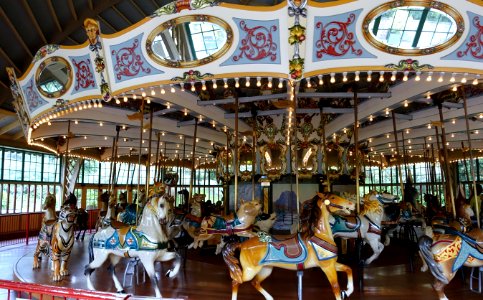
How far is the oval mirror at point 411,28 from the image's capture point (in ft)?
15.7

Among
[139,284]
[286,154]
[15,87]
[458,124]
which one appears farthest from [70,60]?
[458,124]

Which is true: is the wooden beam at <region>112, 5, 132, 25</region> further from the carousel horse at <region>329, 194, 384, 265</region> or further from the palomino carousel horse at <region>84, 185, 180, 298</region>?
the carousel horse at <region>329, 194, 384, 265</region>

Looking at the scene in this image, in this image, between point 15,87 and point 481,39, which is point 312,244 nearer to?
point 481,39

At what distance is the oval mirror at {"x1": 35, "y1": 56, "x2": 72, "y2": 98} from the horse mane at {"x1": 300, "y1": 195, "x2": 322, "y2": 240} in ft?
15.9

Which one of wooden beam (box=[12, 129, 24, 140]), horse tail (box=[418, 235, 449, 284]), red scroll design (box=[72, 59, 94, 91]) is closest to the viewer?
horse tail (box=[418, 235, 449, 284])

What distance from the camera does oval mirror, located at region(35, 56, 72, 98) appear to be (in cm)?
676

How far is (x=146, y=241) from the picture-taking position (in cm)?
490

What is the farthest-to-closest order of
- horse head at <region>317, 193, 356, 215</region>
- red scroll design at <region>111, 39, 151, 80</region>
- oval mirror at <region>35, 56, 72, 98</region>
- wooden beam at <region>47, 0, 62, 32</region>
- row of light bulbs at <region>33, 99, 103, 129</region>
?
1. wooden beam at <region>47, 0, 62, 32</region>
2. row of light bulbs at <region>33, 99, 103, 129</region>
3. oval mirror at <region>35, 56, 72, 98</region>
4. red scroll design at <region>111, 39, 151, 80</region>
5. horse head at <region>317, 193, 356, 215</region>

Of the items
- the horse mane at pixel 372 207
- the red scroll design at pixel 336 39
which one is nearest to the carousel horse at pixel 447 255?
the horse mane at pixel 372 207

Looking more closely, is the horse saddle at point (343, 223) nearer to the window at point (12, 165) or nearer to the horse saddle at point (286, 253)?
the horse saddle at point (286, 253)

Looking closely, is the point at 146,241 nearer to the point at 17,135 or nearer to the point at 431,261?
the point at 431,261

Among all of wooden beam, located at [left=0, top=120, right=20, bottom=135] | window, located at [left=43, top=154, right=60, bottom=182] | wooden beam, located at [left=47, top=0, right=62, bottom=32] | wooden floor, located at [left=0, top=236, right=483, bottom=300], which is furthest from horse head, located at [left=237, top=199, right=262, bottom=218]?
window, located at [left=43, top=154, right=60, bottom=182]

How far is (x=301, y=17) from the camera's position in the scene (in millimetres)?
4855

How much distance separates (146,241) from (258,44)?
3.07m
